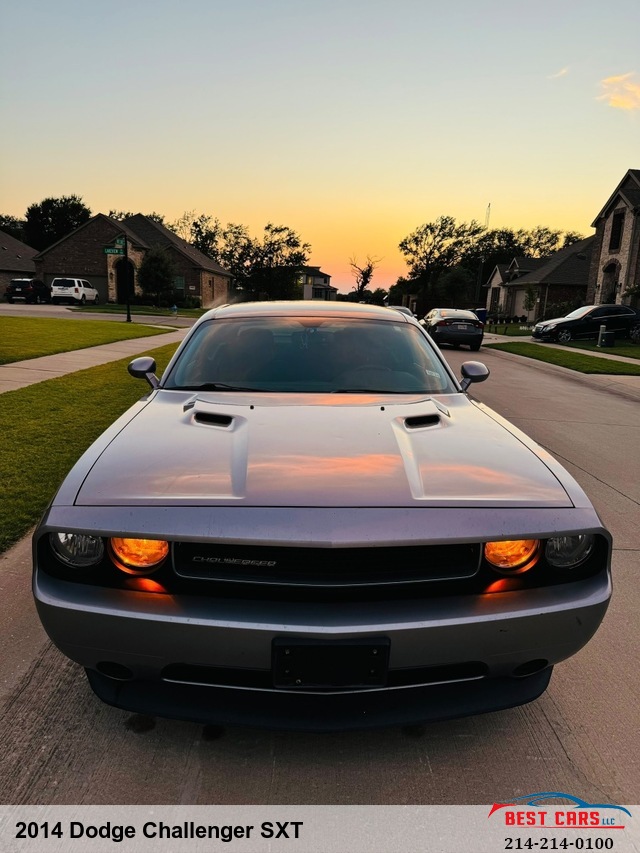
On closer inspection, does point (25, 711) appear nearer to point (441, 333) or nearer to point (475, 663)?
point (475, 663)

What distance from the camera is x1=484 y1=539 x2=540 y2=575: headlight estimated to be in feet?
5.91

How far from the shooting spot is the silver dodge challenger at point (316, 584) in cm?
165

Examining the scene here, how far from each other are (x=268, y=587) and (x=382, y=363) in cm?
188

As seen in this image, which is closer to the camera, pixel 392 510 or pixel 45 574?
pixel 392 510

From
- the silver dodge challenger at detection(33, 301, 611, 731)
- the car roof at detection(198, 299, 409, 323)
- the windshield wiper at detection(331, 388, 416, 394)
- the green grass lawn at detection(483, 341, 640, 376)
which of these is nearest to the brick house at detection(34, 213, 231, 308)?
the green grass lawn at detection(483, 341, 640, 376)

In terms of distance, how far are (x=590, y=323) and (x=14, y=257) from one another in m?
50.9

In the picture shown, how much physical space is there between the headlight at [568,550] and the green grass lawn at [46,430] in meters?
3.21

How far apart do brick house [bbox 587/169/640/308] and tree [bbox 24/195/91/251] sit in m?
65.1

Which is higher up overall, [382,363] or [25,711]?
[382,363]

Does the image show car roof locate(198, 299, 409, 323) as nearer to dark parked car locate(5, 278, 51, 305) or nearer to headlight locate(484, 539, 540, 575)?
headlight locate(484, 539, 540, 575)

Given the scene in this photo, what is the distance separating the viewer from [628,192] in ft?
Answer: 109

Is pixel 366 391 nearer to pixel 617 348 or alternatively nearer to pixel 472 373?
pixel 472 373

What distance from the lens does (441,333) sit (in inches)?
741

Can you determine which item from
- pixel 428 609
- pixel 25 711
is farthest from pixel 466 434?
pixel 25 711
